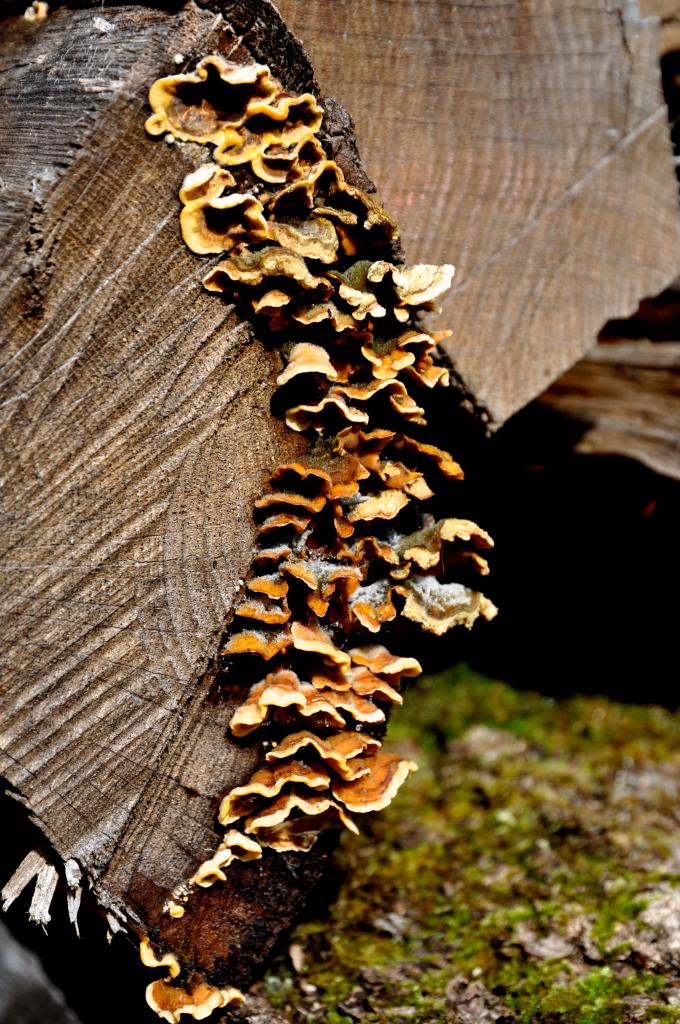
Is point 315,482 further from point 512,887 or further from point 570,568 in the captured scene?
point 570,568

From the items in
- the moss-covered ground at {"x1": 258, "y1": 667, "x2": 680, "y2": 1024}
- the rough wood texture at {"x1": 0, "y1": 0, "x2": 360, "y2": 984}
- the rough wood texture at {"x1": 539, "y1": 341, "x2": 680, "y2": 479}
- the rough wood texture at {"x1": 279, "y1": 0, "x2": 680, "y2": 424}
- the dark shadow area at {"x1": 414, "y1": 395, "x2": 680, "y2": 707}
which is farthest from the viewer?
the dark shadow area at {"x1": 414, "y1": 395, "x2": 680, "y2": 707}

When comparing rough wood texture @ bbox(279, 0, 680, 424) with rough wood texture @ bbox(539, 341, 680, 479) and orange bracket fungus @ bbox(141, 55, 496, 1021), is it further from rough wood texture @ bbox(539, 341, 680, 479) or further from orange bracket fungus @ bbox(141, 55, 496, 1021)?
rough wood texture @ bbox(539, 341, 680, 479)

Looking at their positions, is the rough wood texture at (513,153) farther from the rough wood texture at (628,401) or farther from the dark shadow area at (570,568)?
the dark shadow area at (570,568)

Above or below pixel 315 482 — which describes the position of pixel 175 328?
above

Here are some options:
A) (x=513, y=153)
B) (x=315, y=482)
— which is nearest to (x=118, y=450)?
(x=315, y=482)

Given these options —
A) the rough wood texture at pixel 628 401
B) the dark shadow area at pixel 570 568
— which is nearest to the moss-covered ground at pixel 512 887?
the dark shadow area at pixel 570 568

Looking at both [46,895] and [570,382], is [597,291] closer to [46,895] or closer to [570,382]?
[570,382]

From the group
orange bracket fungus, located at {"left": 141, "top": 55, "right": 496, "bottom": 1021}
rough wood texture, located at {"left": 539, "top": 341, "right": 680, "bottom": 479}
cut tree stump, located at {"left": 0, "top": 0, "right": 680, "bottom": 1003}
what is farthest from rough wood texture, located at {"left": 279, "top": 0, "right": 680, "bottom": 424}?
rough wood texture, located at {"left": 539, "top": 341, "right": 680, "bottom": 479}
